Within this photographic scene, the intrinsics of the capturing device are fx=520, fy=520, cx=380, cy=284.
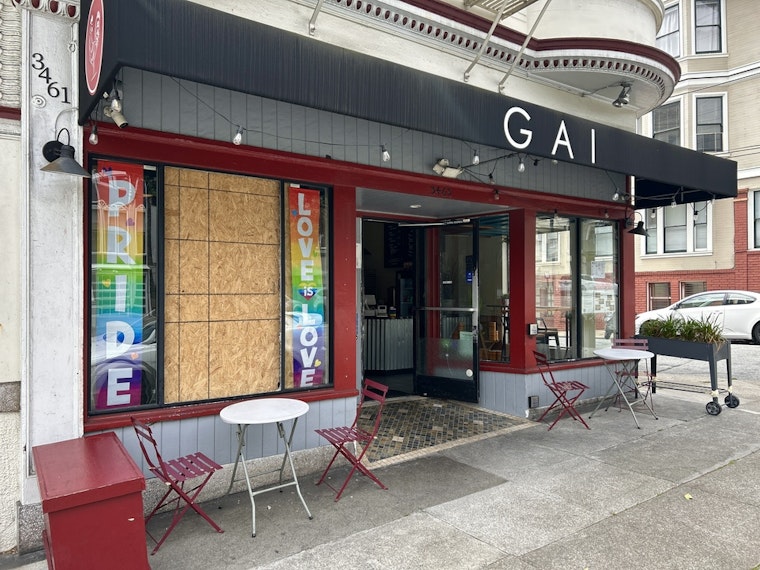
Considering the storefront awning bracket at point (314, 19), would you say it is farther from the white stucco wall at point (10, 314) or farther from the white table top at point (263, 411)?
the white table top at point (263, 411)

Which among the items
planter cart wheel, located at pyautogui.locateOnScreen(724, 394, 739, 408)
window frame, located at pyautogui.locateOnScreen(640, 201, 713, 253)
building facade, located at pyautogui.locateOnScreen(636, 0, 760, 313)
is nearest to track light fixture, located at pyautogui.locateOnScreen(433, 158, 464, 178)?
planter cart wheel, located at pyautogui.locateOnScreen(724, 394, 739, 408)

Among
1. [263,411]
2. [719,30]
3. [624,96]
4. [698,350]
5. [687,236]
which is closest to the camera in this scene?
[263,411]

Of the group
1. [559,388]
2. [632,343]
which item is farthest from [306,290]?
[632,343]

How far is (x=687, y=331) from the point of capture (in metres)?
7.51

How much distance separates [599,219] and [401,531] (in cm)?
618

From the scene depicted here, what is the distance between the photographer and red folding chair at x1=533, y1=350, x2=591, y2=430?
6.48 metres

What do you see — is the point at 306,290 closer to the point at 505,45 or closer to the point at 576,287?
the point at 505,45

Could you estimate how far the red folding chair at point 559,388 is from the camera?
648 centimetres

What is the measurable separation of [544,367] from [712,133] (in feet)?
51.9

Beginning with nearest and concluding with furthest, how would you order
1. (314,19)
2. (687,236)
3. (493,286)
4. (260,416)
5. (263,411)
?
(260,416)
(263,411)
(314,19)
(493,286)
(687,236)

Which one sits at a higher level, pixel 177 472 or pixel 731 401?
pixel 177 472

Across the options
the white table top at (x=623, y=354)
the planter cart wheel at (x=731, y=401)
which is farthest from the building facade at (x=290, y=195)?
the planter cart wheel at (x=731, y=401)

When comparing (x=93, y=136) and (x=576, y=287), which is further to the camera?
(x=576, y=287)

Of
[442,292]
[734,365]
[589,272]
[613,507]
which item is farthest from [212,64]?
[734,365]
